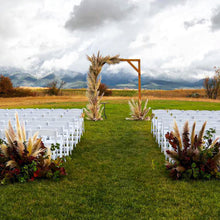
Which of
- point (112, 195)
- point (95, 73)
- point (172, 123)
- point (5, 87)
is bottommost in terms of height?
point (112, 195)

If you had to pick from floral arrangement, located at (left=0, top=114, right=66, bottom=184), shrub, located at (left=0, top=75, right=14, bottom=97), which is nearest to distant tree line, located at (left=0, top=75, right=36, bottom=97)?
shrub, located at (left=0, top=75, right=14, bottom=97)

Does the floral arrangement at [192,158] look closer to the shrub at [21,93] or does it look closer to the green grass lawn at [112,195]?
the green grass lawn at [112,195]

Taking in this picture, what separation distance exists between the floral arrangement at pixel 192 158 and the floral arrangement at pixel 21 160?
8.50ft

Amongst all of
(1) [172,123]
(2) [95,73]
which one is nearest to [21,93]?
(2) [95,73]

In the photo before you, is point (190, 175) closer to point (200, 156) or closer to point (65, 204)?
point (200, 156)

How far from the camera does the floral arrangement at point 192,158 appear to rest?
520 centimetres

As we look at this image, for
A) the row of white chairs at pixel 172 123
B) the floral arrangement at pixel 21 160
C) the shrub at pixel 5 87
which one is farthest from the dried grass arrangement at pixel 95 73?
the shrub at pixel 5 87

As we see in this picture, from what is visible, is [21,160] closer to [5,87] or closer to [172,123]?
[172,123]

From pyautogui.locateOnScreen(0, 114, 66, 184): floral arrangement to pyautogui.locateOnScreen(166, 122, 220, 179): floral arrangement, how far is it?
2592 millimetres

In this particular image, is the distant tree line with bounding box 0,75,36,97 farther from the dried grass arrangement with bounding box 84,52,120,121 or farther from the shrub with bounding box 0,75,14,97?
the dried grass arrangement with bounding box 84,52,120,121

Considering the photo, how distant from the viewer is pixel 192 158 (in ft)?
17.3

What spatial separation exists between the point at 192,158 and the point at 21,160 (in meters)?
3.63

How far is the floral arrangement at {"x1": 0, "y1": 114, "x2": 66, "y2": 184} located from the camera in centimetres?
507

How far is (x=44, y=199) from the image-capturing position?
4.40 m
